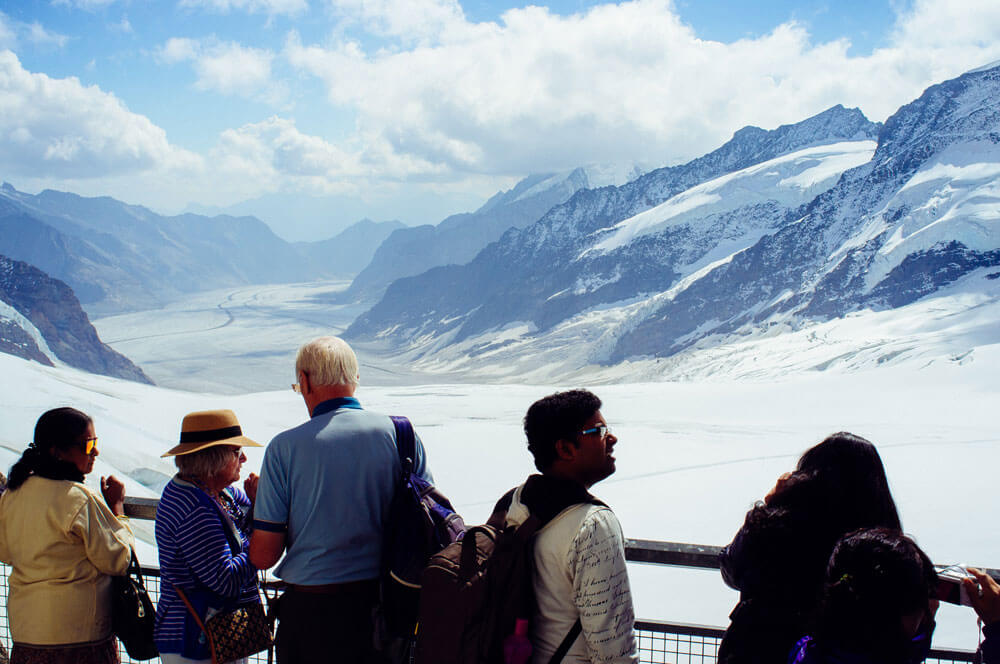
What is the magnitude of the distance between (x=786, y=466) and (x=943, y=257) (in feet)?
401

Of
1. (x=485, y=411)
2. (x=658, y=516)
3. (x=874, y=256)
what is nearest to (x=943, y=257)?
(x=874, y=256)

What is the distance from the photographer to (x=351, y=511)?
3.16m

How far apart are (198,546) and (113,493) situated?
827 millimetres

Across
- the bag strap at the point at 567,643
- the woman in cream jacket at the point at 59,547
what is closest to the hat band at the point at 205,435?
the woman in cream jacket at the point at 59,547

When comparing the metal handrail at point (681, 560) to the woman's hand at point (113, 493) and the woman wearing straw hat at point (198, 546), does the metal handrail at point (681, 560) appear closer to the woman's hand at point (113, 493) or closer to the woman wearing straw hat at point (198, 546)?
the woman wearing straw hat at point (198, 546)

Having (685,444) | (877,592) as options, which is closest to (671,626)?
(877,592)

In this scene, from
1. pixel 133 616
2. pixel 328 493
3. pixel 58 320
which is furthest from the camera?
pixel 58 320

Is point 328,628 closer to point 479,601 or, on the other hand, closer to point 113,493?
point 479,601

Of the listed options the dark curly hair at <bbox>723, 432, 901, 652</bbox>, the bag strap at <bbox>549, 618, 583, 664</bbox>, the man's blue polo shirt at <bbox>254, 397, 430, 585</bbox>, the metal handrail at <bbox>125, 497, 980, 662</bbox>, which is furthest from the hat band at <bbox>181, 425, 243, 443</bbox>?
the dark curly hair at <bbox>723, 432, 901, 652</bbox>

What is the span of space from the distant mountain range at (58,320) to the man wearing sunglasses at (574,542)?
14044cm

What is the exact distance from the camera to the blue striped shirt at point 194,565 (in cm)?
322

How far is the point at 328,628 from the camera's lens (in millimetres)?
3145

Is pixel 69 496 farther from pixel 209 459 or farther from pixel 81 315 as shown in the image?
pixel 81 315

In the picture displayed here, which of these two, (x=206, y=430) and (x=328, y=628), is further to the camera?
(x=206, y=430)
